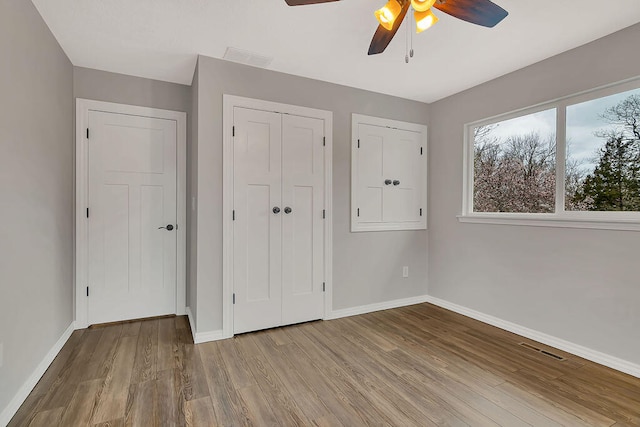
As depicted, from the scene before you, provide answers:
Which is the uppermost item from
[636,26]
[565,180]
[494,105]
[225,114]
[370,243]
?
[636,26]

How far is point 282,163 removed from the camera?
117 inches

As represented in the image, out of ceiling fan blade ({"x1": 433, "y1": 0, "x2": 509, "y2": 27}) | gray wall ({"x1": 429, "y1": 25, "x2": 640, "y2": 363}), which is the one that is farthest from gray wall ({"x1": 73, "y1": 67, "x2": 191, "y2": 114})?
gray wall ({"x1": 429, "y1": 25, "x2": 640, "y2": 363})

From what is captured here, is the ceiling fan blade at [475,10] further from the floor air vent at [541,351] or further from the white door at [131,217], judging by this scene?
the white door at [131,217]

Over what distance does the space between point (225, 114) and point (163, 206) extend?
1.20 metres

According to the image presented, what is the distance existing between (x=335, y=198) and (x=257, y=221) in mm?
852

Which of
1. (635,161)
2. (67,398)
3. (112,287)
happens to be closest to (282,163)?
(112,287)

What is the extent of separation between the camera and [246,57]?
2.67m

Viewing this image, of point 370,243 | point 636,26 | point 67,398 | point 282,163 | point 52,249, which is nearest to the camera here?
point 67,398

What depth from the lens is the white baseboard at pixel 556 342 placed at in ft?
7.28

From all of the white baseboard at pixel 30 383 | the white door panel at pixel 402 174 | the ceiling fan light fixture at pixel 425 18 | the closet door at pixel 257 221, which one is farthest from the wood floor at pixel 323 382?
the ceiling fan light fixture at pixel 425 18

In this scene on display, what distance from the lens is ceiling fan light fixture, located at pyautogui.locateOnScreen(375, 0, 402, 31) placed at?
1580mm

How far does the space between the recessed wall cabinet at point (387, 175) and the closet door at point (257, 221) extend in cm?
88

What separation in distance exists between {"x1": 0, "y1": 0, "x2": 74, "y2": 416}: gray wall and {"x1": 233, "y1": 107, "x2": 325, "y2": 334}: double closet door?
1.30 metres

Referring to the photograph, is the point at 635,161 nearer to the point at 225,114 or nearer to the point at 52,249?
the point at 225,114
